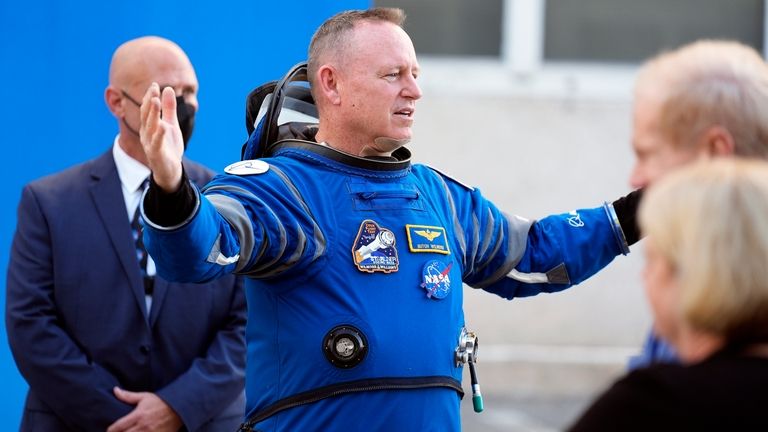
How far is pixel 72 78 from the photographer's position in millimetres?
4578

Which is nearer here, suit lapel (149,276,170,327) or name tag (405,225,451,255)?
name tag (405,225,451,255)

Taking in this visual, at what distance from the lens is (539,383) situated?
8.94 metres

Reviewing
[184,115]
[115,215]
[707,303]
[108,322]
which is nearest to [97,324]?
[108,322]

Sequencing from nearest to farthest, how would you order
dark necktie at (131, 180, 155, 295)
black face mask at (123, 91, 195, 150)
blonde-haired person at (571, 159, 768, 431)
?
blonde-haired person at (571, 159, 768, 431) → dark necktie at (131, 180, 155, 295) → black face mask at (123, 91, 195, 150)

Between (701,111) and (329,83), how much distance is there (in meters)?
1.39

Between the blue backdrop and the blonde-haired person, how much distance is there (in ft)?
9.89

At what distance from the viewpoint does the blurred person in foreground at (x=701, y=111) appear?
87.4 inches

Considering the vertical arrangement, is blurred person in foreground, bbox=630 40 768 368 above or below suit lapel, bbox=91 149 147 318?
above

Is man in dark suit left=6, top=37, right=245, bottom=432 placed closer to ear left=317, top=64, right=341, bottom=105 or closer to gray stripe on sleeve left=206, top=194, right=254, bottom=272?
ear left=317, top=64, right=341, bottom=105

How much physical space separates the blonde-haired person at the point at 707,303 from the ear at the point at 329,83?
164 cm

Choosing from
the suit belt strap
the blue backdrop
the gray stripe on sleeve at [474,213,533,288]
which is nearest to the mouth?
the gray stripe on sleeve at [474,213,533,288]

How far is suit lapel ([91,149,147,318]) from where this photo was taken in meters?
3.92

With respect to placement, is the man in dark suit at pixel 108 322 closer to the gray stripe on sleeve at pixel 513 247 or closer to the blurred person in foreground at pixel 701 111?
the gray stripe on sleeve at pixel 513 247

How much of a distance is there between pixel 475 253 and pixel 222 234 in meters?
0.88
